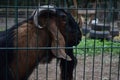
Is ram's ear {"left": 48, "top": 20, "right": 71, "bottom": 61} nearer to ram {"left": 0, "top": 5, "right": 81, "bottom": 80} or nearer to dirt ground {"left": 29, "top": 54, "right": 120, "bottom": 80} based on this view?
ram {"left": 0, "top": 5, "right": 81, "bottom": 80}

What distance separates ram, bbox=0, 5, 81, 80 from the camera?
5277mm

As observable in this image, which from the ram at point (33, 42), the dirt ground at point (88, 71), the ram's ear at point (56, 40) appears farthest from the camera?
the dirt ground at point (88, 71)

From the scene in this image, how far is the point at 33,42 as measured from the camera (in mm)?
5422

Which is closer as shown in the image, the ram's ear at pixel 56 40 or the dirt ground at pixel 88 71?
the ram's ear at pixel 56 40

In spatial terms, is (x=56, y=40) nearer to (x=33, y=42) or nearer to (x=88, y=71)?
(x=33, y=42)

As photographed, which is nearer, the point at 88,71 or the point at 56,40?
the point at 56,40

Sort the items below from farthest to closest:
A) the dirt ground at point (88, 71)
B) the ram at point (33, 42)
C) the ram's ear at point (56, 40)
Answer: the dirt ground at point (88, 71)
the ram's ear at point (56, 40)
the ram at point (33, 42)

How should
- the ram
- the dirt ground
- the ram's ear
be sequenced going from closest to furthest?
the ram
the ram's ear
the dirt ground

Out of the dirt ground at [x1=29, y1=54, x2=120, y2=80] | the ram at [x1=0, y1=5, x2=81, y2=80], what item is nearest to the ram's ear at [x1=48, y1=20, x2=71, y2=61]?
the ram at [x1=0, y1=5, x2=81, y2=80]

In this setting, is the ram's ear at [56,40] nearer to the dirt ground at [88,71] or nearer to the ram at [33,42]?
the ram at [33,42]

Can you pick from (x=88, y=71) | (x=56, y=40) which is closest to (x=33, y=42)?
(x=56, y=40)

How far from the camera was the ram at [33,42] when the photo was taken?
5.28m

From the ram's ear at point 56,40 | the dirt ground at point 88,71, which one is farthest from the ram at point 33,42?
the dirt ground at point 88,71

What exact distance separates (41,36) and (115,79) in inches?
68.7
